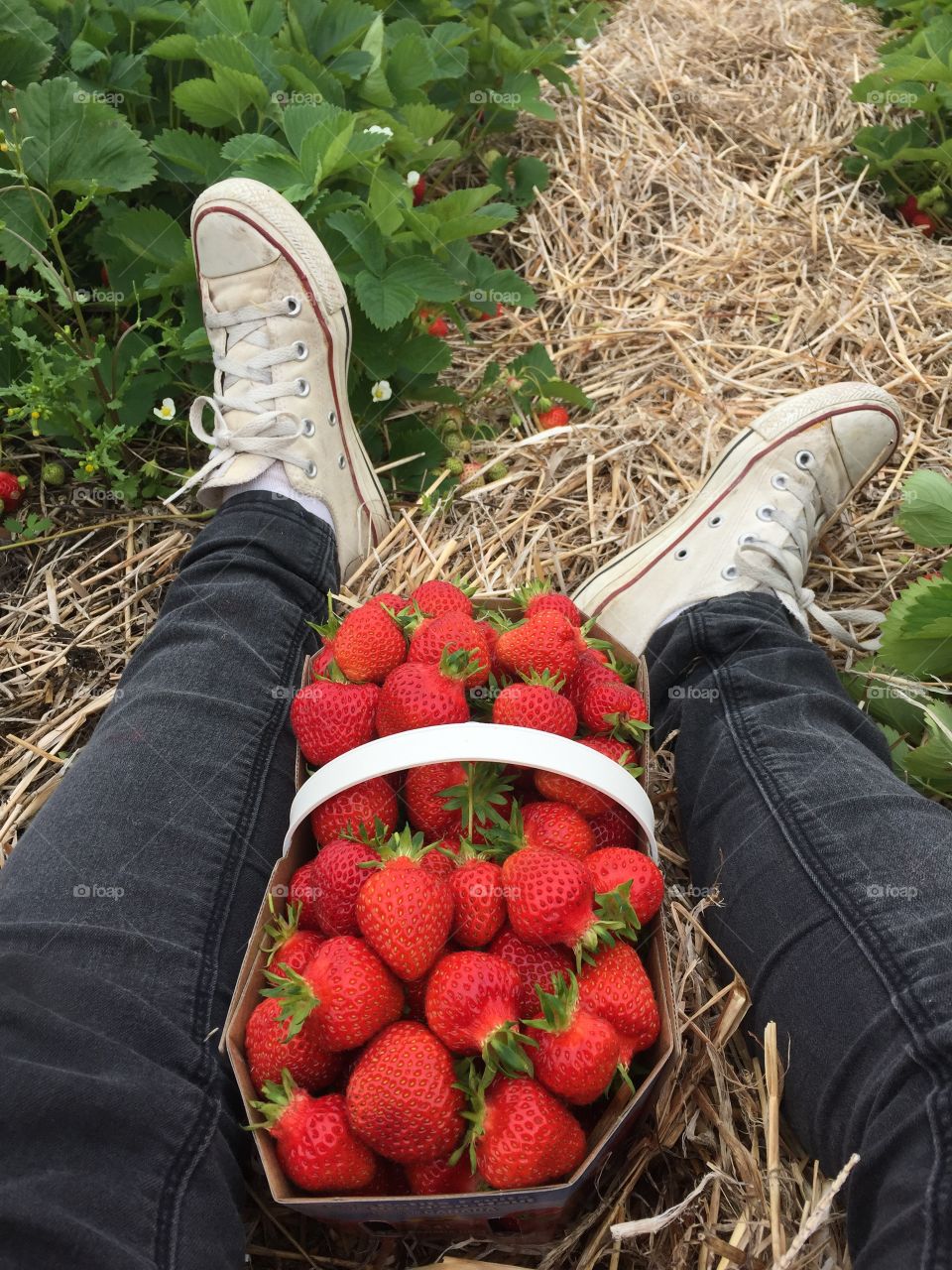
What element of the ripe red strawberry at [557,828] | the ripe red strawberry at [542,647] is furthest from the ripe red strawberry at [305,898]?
the ripe red strawberry at [542,647]

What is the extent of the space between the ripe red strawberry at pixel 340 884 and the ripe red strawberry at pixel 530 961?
0.45 feet

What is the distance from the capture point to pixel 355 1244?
0.94 m

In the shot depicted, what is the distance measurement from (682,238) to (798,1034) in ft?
6.49

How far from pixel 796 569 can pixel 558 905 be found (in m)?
0.90

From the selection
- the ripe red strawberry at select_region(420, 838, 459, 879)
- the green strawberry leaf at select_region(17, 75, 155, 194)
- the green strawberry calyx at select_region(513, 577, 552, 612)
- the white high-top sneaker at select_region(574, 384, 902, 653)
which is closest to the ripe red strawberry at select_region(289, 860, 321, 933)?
the ripe red strawberry at select_region(420, 838, 459, 879)

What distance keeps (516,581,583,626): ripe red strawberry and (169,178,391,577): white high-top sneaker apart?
20.5 inches

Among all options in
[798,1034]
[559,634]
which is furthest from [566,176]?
[798,1034]

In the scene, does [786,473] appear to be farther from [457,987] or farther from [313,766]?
[457,987]

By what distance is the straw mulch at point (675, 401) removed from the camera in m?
0.94

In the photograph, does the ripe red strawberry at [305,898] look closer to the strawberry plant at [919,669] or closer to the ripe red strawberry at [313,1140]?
the ripe red strawberry at [313,1140]

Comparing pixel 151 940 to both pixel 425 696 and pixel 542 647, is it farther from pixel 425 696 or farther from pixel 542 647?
pixel 542 647

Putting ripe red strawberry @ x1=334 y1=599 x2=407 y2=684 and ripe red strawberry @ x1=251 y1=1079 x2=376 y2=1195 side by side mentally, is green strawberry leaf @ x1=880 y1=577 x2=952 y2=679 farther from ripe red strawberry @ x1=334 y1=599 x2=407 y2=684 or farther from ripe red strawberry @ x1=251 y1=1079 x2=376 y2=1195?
ripe red strawberry @ x1=251 y1=1079 x2=376 y2=1195

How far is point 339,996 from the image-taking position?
772 millimetres

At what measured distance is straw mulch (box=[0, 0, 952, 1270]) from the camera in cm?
94
